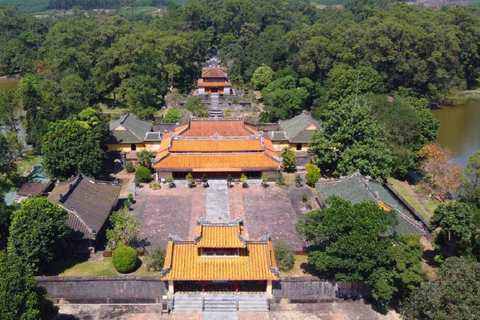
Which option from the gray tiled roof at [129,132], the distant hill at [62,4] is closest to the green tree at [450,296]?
the gray tiled roof at [129,132]

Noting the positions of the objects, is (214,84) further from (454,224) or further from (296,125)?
(454,224)

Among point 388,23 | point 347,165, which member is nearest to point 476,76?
point 388,23

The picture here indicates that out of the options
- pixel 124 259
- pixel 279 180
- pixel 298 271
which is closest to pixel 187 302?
pixel 124 259

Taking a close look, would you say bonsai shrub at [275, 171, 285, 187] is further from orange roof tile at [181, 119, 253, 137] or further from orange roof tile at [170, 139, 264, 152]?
orange roof tile at [181, 119, 253, 137]

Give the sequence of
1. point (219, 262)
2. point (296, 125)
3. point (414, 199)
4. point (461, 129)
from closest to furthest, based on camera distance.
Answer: point (219, 262) < point (414, 199) < point (296, 125) < point (461, 129)

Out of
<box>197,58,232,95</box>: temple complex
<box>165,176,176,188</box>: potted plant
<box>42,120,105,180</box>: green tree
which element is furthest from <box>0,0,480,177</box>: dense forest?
<box>165,176,176,188</box>: potted plant

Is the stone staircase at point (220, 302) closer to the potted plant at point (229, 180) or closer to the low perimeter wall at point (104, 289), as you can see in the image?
the low perimeter wall at point (104, 289)
